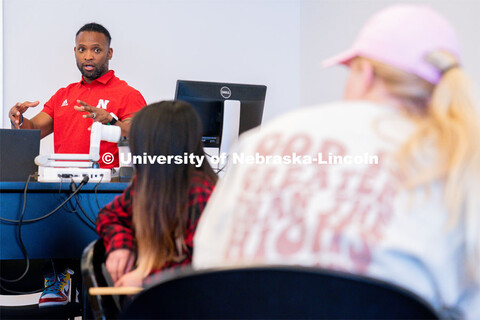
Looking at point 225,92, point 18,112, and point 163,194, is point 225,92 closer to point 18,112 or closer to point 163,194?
point 18,112

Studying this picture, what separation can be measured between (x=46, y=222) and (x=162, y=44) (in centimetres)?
276

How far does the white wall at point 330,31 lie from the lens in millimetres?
3152

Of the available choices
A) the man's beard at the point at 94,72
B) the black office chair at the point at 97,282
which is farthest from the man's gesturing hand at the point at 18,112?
the black office chair at the point at 97,282

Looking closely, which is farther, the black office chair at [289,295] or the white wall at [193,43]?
the white wall at [193,43]

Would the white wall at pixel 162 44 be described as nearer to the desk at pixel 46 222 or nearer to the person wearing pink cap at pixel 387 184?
the desk at pixel 46 222

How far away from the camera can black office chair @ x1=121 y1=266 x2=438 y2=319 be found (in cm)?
63

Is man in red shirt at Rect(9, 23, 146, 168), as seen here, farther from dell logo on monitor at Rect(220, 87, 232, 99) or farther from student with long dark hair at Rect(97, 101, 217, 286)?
student with long dark hair at Rect(97, 101, 217, 286)

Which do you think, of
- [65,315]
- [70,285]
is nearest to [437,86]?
[65,315]

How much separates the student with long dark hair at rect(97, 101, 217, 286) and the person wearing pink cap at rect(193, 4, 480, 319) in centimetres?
51

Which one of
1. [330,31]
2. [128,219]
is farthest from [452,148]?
[330,31]

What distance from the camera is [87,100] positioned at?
3523mm

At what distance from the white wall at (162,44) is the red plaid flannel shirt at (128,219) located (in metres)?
3.02

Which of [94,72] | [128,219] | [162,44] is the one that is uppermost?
[162,44]

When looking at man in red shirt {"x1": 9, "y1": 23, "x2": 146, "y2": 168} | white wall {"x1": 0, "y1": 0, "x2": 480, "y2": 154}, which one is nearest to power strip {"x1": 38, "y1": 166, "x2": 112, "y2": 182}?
man in red shirt {"x1": 9, "y1": 23, "x2": 146, "y2": 168}
